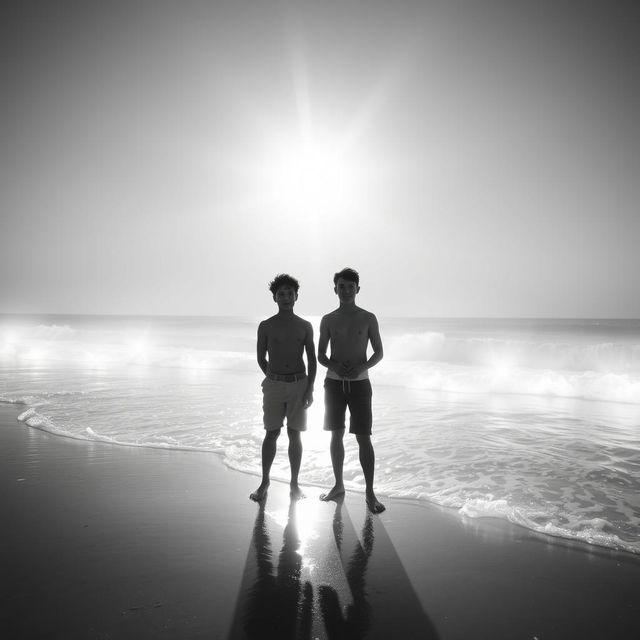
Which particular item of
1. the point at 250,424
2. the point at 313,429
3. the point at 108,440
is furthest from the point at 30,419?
the point at 313,429

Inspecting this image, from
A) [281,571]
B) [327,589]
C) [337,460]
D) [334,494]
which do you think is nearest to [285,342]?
[337,460]

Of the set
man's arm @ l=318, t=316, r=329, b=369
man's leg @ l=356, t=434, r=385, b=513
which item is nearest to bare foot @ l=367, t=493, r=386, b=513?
man's leg @ l=356, t=434, r=385, b=513

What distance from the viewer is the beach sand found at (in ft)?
8.46

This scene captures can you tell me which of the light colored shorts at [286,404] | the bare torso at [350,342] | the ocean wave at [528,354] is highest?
the bare torso at [350,342]

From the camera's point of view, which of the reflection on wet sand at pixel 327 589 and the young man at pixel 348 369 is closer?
the reflection on wet sand at pixel 327 589

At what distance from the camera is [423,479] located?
5.48 metres

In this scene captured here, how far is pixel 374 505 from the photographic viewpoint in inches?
174

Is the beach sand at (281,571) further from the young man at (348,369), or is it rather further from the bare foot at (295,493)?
the young man at (348,369)

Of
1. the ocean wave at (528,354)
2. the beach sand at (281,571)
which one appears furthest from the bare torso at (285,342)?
the ocean wave at (528,354)

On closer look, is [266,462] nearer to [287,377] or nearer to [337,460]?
[337,460]

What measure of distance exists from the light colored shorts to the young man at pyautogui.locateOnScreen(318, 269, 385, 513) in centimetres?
32

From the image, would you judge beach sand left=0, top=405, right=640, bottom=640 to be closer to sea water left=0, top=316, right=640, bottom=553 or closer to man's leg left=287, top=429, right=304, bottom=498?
man's leg left=287, top=429, right=304, bottom=498

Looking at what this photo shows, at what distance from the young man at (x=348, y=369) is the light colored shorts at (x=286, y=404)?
318mm

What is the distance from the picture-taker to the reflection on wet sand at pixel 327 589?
2533 mm
